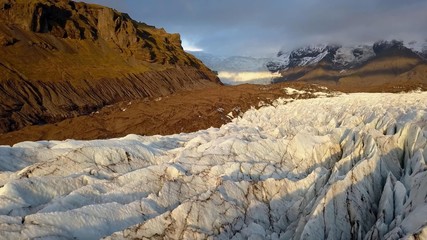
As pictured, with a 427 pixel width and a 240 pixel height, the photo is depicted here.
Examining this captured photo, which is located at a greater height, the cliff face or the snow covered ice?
the cliff face

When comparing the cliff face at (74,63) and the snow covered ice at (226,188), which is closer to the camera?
the snow covered ice at (226,188)

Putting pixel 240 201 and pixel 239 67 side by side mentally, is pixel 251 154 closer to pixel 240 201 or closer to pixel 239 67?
pixel 240 201

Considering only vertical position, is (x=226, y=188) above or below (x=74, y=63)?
below

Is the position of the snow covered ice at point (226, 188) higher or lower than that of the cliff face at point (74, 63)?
lower

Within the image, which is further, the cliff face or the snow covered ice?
the cliff face
